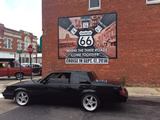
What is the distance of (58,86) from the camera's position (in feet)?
17.1

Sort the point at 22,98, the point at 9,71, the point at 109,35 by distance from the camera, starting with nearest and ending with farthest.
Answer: the point at 22,98, the point at 109,35, the point at 9,71

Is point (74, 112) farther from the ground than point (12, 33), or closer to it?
closer to it

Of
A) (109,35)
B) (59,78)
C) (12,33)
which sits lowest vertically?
(59,78)

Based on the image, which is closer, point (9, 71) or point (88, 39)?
point (88, 39)

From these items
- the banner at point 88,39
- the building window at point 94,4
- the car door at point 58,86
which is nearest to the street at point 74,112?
the car door at point 58,86

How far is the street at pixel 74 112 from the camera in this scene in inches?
171

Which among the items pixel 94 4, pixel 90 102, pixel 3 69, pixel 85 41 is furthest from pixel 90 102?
pixel 3 69

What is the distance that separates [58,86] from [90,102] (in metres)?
1.29

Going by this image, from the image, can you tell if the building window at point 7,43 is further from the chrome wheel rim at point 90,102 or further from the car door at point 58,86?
the chrome wheel rim at point 90,102

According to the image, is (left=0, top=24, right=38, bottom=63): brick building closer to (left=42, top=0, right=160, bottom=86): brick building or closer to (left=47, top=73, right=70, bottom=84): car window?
(left=42, top=0, right=160, bottom=86): brick building

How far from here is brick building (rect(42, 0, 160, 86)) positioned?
8.89m

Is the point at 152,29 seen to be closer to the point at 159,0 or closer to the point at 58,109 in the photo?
the point at 159,0

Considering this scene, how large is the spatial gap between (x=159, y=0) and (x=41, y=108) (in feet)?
29.3

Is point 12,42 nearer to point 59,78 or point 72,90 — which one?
point 59,78
